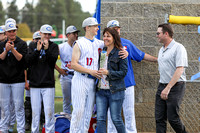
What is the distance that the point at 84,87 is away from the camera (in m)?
5.28

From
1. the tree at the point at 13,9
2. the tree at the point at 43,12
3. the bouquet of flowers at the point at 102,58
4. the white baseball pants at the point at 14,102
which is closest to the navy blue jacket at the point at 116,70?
the bouquet of flowers at the point at 102,58

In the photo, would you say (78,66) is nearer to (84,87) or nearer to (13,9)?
(84,87)

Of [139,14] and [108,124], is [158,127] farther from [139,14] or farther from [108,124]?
[139,14]

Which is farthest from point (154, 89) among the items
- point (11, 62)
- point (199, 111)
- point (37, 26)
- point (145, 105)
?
point (37, 26)

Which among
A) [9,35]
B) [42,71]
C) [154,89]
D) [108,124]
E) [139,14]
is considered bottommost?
[108,124]

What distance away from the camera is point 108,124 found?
19.6ft

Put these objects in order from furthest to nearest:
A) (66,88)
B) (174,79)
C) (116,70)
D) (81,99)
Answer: (66,88)
(81,99)
(116,70)
(174,79)

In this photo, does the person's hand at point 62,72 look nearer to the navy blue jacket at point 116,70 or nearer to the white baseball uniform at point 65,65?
the white baseball uniform at point 65,65

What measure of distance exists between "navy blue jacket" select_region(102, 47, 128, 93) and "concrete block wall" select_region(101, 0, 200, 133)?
1.36 metres

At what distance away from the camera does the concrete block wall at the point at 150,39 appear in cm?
631

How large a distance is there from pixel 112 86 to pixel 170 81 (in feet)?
3.07

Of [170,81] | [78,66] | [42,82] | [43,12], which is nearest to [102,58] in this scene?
[78,66]

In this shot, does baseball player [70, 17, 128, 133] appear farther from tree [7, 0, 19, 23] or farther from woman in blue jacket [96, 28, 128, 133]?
tree [7, 0, 19, 23]

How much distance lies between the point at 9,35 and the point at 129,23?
96.2 inches
